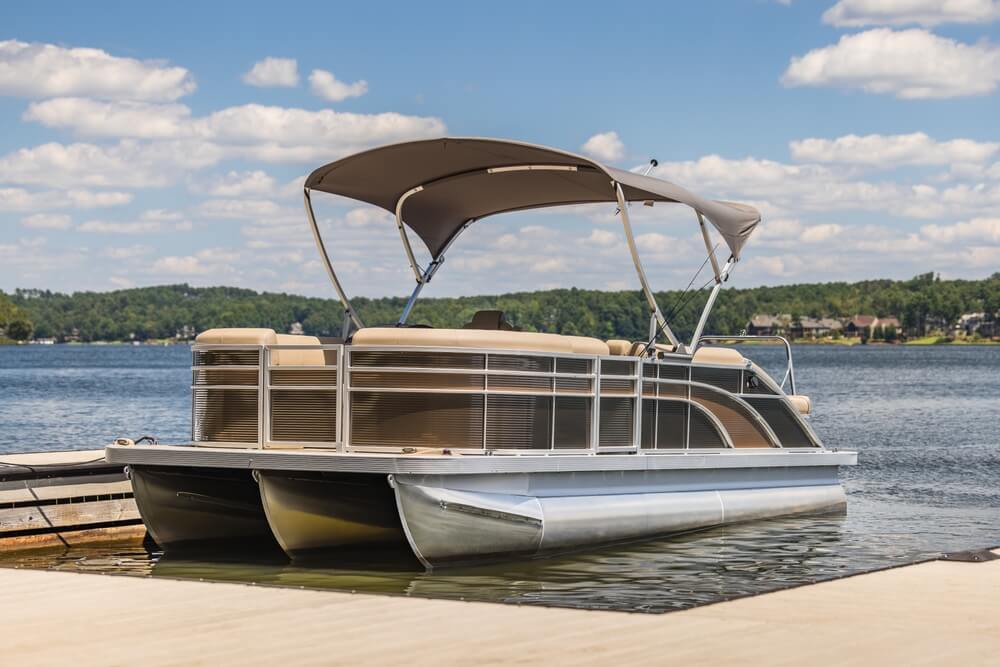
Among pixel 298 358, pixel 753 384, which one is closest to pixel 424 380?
pixel 298 358

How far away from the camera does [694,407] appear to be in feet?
45.3

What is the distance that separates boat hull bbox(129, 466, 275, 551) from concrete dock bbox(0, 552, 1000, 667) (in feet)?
8.67

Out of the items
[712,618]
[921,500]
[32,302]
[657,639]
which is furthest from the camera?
[32,302]

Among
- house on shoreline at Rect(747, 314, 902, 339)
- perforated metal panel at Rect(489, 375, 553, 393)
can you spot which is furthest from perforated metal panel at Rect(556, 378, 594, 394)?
house on shoreline at Rect(747, 314, 902, 339)

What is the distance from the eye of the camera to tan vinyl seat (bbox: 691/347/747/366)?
13.9m

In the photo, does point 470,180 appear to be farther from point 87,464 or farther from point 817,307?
Answer: point 817,307

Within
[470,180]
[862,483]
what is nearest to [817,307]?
[862,483]

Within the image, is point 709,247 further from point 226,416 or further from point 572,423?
point 226,416

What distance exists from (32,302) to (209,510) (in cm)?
17906

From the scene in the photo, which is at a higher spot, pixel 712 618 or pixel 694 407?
pixel 694 407

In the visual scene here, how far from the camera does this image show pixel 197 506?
12.2m

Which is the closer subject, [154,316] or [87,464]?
[87,464]

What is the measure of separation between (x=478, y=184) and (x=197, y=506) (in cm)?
460

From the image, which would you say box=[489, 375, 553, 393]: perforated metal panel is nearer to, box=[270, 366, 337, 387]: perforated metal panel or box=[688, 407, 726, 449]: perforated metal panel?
box=[270, 366, 337, 387]: perforated metal panel
